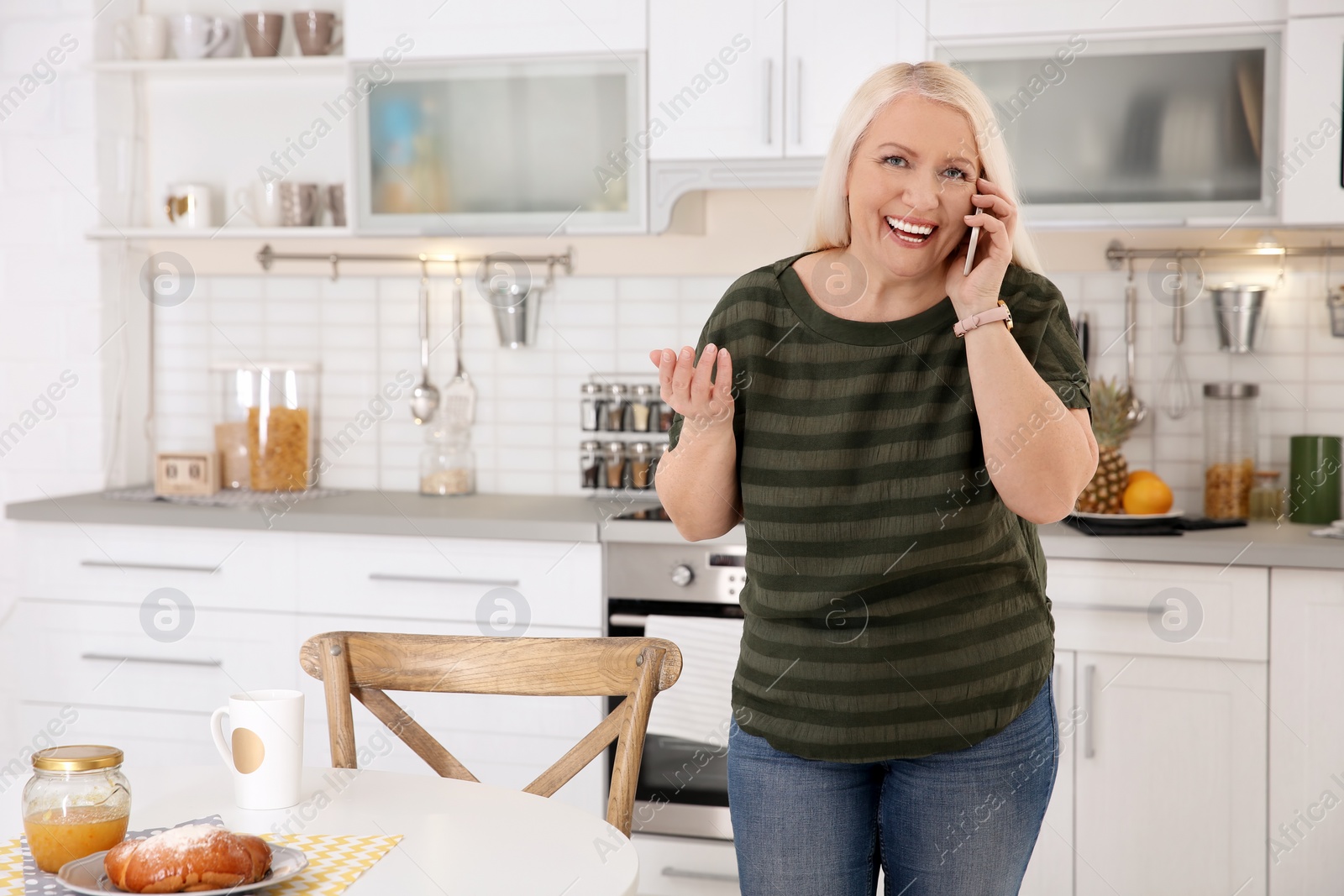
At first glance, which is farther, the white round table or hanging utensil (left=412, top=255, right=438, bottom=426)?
hanging utensil (left=412, top=255, right=438, bottom=426)

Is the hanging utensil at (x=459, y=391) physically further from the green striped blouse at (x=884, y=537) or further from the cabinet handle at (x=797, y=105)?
the green striped blouse at (x=884, y=537)

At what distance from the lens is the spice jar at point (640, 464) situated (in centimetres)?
294

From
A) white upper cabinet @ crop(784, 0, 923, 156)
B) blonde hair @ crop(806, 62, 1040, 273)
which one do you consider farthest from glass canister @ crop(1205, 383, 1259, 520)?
blonde hair @ crop(806, 62, 1040, 273)

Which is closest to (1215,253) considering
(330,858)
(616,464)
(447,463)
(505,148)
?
(616,464)

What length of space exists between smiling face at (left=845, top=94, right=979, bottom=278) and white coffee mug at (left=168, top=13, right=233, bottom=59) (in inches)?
91.0

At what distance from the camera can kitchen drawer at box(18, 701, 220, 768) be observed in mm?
2730

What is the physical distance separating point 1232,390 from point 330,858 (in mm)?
2287

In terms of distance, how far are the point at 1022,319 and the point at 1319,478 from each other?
5.59 feet

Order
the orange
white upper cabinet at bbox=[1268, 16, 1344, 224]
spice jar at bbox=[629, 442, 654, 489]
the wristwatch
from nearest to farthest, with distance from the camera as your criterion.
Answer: the wristwatch
white upper cabinet at bbox=[1268, 16, 1344, 224]
the orange
spice jar at bbox=[629, 442, 654, 489]

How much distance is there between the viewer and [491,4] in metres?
2.75

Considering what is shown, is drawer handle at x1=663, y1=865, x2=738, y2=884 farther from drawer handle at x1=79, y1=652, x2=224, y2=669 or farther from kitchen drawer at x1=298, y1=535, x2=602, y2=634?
drawer handle at x1=79, y1=652, x2=224, y2=669

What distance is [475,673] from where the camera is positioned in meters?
1.41

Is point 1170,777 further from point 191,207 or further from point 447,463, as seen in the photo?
point 191,207

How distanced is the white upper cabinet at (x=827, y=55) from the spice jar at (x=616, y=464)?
0.82 metres
